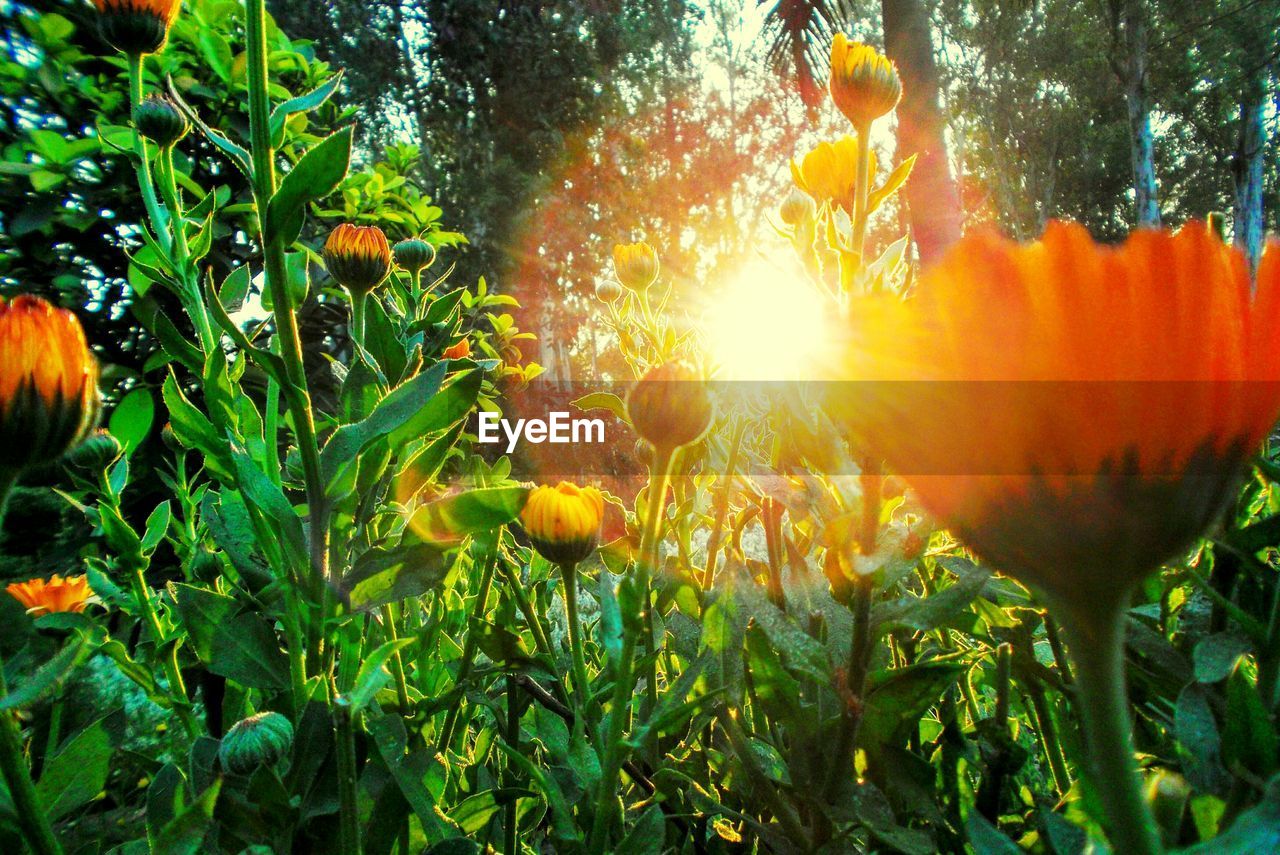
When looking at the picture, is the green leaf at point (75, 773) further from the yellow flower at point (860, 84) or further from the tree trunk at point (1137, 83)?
the tree trunk at point (1137, 83)

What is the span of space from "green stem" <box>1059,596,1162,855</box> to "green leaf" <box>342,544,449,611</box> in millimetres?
200

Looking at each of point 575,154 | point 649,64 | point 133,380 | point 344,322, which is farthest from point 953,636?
point 649,64

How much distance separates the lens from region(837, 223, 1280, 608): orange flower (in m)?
0.14

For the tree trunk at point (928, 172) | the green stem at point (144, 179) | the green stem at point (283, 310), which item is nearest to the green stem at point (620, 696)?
the green stem at point (283, 310)

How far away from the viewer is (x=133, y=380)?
3.89 ft

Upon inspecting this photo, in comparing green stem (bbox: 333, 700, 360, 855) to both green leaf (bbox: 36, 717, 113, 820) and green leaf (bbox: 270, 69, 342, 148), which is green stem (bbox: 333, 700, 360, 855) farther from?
green leaf (bbox: 270, 69, 342, 148)

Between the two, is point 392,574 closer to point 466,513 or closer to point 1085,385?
point 466,513

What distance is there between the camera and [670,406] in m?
0.29

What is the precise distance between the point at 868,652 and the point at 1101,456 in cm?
14

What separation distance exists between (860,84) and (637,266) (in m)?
0.34

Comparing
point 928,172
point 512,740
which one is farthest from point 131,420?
point 928,172

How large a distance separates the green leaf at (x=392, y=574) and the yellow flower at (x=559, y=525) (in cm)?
8

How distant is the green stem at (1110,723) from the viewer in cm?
14

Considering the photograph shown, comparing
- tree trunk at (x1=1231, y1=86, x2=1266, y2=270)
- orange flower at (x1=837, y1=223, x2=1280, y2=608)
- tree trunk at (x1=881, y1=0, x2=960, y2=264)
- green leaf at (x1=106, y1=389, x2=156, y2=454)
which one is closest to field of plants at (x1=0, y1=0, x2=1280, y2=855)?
orange flower at (x1=837, y1=223, x2=1280, y2=608)
